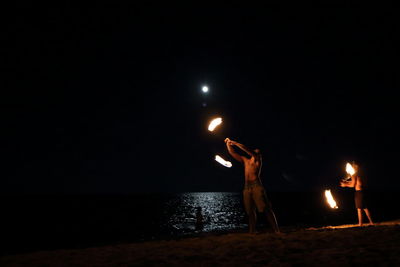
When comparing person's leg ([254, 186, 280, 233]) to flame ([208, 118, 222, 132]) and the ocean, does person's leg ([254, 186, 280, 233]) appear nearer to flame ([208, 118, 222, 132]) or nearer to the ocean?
flame ([208, 118, 222, 132])

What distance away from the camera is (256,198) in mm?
7105

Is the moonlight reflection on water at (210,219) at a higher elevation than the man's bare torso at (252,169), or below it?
below

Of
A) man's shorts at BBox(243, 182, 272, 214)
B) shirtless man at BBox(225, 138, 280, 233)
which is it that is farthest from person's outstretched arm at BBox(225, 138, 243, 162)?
man's shorts at BBox(243, 182, 272, 214)

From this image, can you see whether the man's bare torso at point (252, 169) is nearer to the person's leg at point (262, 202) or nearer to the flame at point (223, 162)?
the person's leg at point (262, 202)

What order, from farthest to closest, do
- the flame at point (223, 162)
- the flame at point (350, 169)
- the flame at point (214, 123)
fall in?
the flame at point (350, 169) → the flame at point (214, 123) → the flame at point (223, 162)

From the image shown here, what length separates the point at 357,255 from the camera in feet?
14.7

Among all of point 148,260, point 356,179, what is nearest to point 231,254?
point 148,260

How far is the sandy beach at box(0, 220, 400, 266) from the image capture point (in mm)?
4398

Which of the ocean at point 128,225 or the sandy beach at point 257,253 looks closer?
the sandy beach at point 257,253

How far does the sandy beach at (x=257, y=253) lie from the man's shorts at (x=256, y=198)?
0.73 metres

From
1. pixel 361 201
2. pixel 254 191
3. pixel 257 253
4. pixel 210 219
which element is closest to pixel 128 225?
pixel 210 219

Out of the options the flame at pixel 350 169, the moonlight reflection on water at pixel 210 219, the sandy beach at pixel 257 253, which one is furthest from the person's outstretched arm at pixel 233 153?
the moonlight reflection on water at pixel 210 219

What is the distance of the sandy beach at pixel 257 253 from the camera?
4.40m

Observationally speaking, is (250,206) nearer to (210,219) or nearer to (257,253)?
(257,253)
